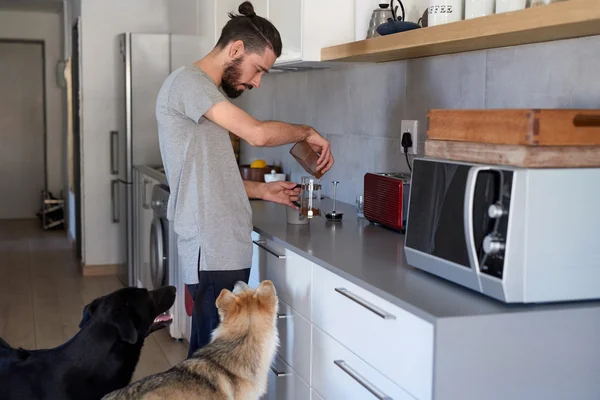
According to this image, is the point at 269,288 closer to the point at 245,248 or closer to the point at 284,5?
the point at 245,248

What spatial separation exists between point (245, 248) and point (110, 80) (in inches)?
148

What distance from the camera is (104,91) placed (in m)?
5.80

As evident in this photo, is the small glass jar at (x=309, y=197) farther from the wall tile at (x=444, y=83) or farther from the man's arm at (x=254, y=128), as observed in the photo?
the wall tile at (x=444, y=83)

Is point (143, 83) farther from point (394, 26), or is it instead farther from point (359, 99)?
point (394, 26)

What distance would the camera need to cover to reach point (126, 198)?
5559 mm

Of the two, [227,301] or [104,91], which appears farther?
[104,91]

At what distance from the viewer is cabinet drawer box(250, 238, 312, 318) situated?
233 centimetres

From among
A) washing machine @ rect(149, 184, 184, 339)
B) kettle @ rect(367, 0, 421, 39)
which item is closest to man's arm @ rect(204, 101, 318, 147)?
kettle @ rect(367, 0, 421, 39)

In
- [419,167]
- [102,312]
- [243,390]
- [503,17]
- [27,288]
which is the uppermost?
[503,17]

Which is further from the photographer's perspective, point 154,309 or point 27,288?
point 27,288

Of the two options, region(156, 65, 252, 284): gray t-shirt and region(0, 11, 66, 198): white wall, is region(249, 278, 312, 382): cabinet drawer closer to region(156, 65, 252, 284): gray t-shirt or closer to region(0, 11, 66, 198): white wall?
region(156, 65, 252, 284): gray t-shirt

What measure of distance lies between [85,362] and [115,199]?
3.74 metres

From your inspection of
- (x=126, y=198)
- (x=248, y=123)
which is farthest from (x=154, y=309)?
(x=126, y=198)

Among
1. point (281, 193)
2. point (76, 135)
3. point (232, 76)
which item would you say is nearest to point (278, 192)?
point (281, 193)
